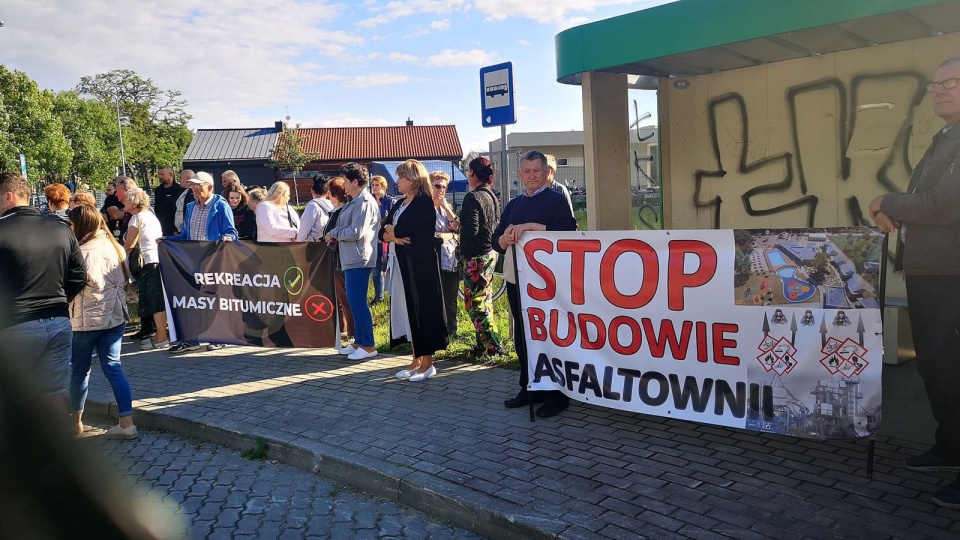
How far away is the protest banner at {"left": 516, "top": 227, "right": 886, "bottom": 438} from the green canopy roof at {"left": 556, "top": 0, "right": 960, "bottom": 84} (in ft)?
4.88

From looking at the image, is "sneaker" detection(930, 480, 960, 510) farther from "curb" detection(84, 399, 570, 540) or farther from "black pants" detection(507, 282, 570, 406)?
"black pants" detection(507, 282, 570, 406)

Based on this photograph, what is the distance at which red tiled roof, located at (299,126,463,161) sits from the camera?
2766 inches

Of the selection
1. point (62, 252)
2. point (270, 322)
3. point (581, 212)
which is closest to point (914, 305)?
point (62, 252)

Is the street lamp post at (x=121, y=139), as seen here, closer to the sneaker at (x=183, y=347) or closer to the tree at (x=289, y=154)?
the tree at (x=289, y=154)

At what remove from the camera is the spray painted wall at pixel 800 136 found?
19.4ft

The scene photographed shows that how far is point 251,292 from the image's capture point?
7.86 meters

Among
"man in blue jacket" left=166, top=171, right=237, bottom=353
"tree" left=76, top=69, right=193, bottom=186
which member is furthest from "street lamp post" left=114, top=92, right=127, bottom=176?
"man in blue jacket" left=166, top=171, right=237, bottom=353

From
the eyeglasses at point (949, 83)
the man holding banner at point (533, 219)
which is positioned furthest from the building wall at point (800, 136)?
the man holding banner at point (533, 219)

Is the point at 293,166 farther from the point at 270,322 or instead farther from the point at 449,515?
the point at 449,515

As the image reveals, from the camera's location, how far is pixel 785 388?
14.3 ft

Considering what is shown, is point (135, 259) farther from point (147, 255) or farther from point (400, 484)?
point (400, 484)

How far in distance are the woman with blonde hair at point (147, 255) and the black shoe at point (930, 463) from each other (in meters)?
7.44

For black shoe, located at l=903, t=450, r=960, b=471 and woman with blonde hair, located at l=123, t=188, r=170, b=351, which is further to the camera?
woman with blonde hair, located at l=123, t=188, r=170, b=351

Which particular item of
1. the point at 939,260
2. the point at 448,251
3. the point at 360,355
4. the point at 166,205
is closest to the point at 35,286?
the point at 360,355
